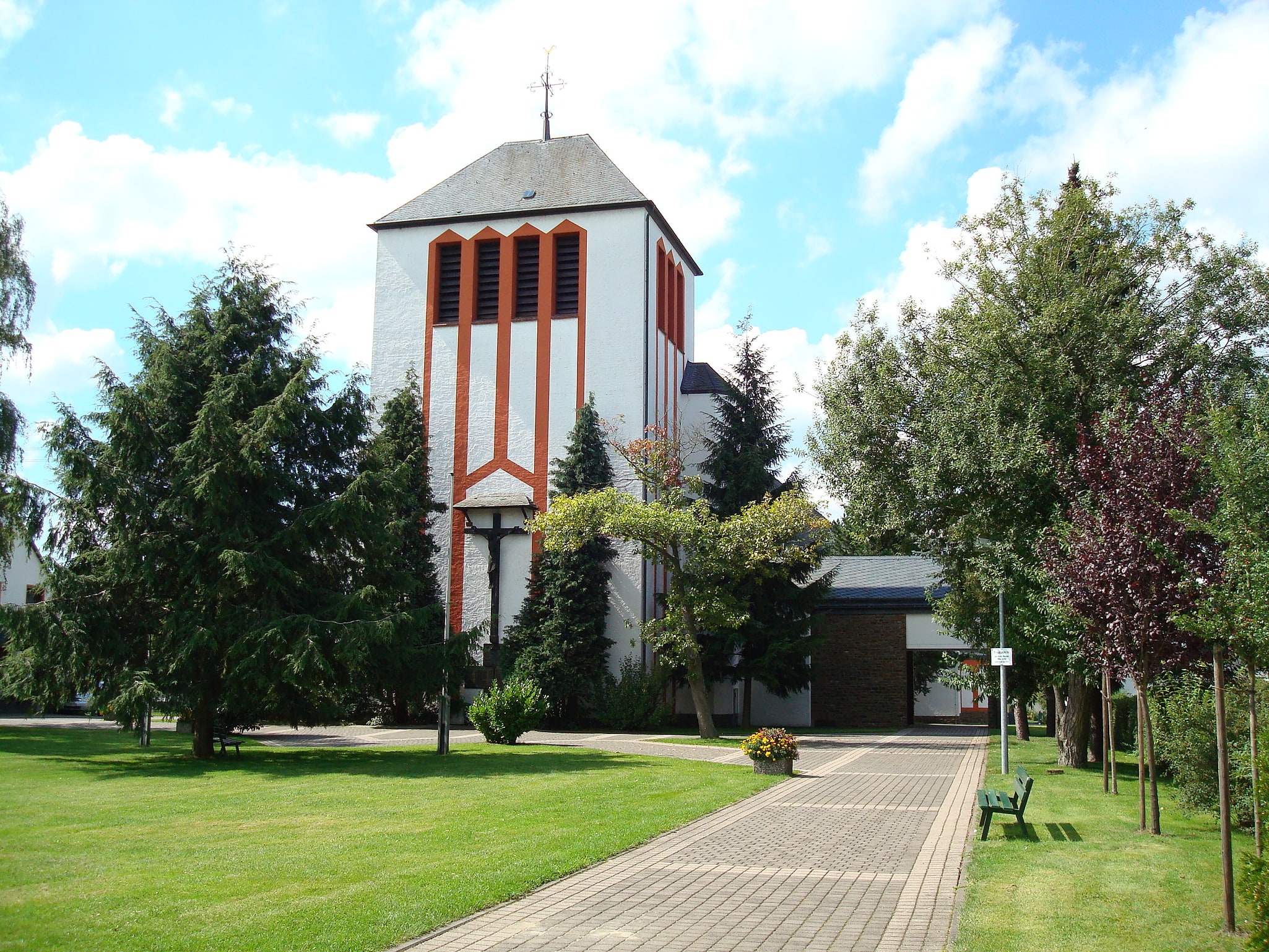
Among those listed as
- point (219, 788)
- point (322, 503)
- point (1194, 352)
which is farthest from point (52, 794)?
point (1194, 352)

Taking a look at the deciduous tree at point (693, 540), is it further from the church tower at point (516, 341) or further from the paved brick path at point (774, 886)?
the paved brick path at point (774, 886)

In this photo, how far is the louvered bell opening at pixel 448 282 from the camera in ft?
116

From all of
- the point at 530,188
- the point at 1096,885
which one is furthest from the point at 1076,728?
the point at 530,188

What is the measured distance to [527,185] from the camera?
1427 inches

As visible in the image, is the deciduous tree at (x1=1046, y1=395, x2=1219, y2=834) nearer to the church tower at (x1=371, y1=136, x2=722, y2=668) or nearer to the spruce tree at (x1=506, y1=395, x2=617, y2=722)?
the spruce tree at (x1=506, y1=395, x2=617, y2=722)

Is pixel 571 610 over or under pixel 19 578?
under

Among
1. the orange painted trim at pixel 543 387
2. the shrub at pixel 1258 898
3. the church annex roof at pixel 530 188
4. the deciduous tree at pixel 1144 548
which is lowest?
the shrub at pixel 1258 898

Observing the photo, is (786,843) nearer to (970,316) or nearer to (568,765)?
(568,765)

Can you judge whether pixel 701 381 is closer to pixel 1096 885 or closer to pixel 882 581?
pixel 882 581

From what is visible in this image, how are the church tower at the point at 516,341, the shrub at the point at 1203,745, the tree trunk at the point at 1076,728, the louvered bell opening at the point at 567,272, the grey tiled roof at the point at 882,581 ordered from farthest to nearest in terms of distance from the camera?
1. the grey tiled roof at the point at 882,581
2. the louvered bell opening at the point at 567,272
3. the church tower at the point at 516,341
4. the tree trunk at the point at 1076,728
5. the shrub at the point at 1203,745

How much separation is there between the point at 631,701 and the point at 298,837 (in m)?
20.2

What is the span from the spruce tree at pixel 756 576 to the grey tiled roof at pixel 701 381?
171 centimetres

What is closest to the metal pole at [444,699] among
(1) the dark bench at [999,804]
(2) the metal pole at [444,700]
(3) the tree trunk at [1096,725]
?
(2) the metal pole at [444,700]

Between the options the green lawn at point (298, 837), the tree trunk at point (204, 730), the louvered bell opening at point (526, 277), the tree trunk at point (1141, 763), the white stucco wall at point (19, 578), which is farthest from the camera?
the white stucco wall at point (19, 578)
